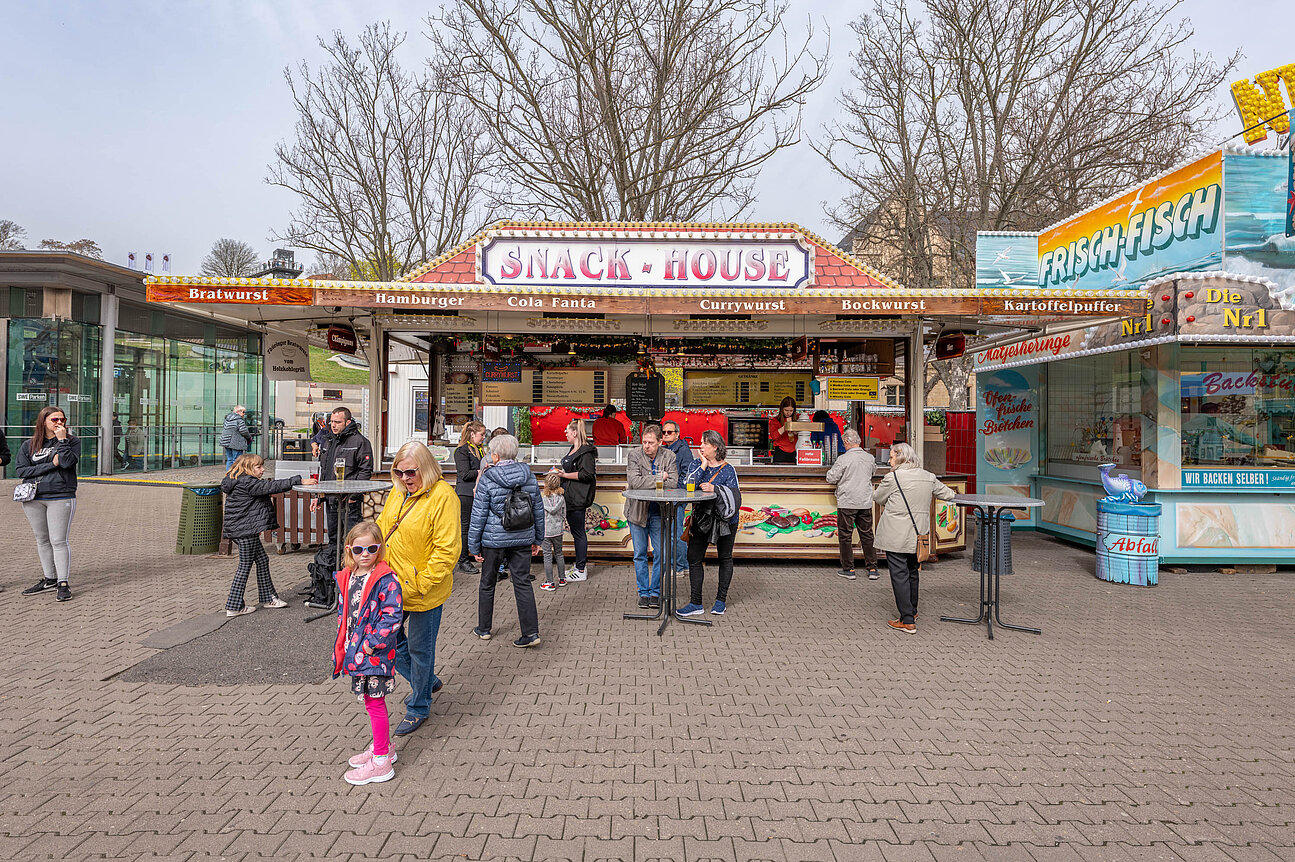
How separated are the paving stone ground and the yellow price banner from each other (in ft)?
13.7

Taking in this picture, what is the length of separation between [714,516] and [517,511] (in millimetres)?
1916

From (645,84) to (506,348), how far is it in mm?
9557

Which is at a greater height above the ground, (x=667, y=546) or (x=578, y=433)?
(x=578, y=433)

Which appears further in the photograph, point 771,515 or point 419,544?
point 771,515

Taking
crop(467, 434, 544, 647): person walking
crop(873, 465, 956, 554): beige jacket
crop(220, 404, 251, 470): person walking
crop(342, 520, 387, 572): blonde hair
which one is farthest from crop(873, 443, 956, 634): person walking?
crop(220, 404, 251, 470): person walking

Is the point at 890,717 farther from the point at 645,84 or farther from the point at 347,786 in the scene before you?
the point at 645,84

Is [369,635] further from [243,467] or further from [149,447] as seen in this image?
[149,447]

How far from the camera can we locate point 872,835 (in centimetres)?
291

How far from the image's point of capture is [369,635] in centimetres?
321

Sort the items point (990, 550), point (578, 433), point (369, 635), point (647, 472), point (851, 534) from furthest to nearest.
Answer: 1. point (851, 534)
2. point (578, 433)
3. point (647, 472)
4. point (990, 550)
5. point (369, 635)

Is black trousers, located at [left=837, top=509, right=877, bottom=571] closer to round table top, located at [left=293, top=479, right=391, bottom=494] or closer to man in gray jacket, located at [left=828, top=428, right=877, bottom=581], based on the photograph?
man in gray jacket, located at [left=828, top=428, right=877, bottom=581]

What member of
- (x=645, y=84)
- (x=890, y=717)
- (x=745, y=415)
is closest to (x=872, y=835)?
(x=890, y=717)

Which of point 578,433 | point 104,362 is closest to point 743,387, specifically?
point 578,433

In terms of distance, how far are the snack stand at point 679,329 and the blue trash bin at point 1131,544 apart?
1644 mm
